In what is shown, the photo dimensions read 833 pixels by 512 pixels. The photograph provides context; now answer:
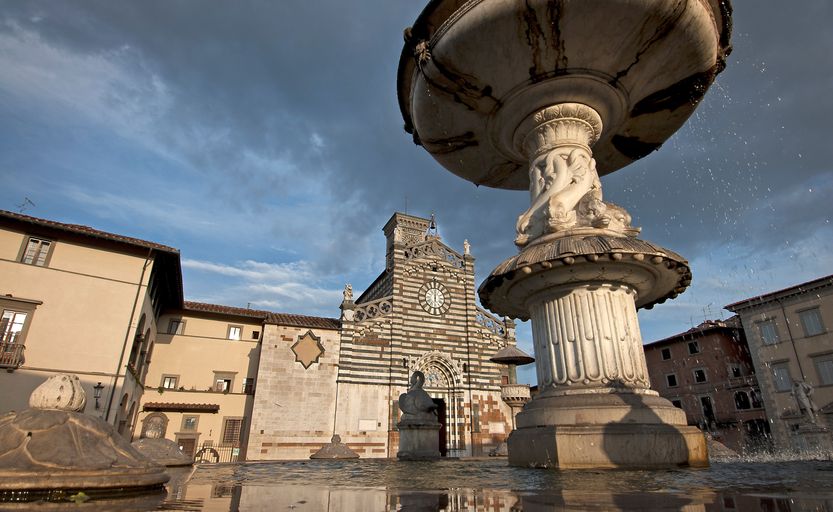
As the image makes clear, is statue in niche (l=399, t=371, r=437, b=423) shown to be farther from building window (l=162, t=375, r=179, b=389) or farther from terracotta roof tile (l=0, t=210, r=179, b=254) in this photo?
building window (l=162, t=375, r=179, b=389)

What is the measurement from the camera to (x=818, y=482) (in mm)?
2760

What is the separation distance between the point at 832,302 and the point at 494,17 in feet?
94.8

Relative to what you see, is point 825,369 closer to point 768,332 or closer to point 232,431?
point 768,332

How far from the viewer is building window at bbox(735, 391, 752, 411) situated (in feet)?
92.9

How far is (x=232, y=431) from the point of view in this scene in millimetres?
22578

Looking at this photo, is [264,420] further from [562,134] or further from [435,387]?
[562,134]

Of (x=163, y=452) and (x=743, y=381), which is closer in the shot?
(x=163, y=452)

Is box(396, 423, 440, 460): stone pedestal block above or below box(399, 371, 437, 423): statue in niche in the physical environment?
below

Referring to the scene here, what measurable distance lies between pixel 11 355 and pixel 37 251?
3.77 meters

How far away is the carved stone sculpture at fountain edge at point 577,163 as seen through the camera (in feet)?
14.5

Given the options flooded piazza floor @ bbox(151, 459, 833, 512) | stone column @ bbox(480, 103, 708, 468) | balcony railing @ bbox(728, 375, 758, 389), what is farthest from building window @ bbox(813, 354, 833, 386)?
flooded piazza floor @ bbox(151, 459, 833, 512)

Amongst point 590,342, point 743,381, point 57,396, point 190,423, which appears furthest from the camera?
point 743,381

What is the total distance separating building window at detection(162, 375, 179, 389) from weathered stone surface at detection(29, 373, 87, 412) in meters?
22.9

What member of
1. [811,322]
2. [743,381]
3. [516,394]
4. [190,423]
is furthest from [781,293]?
[190,423]
